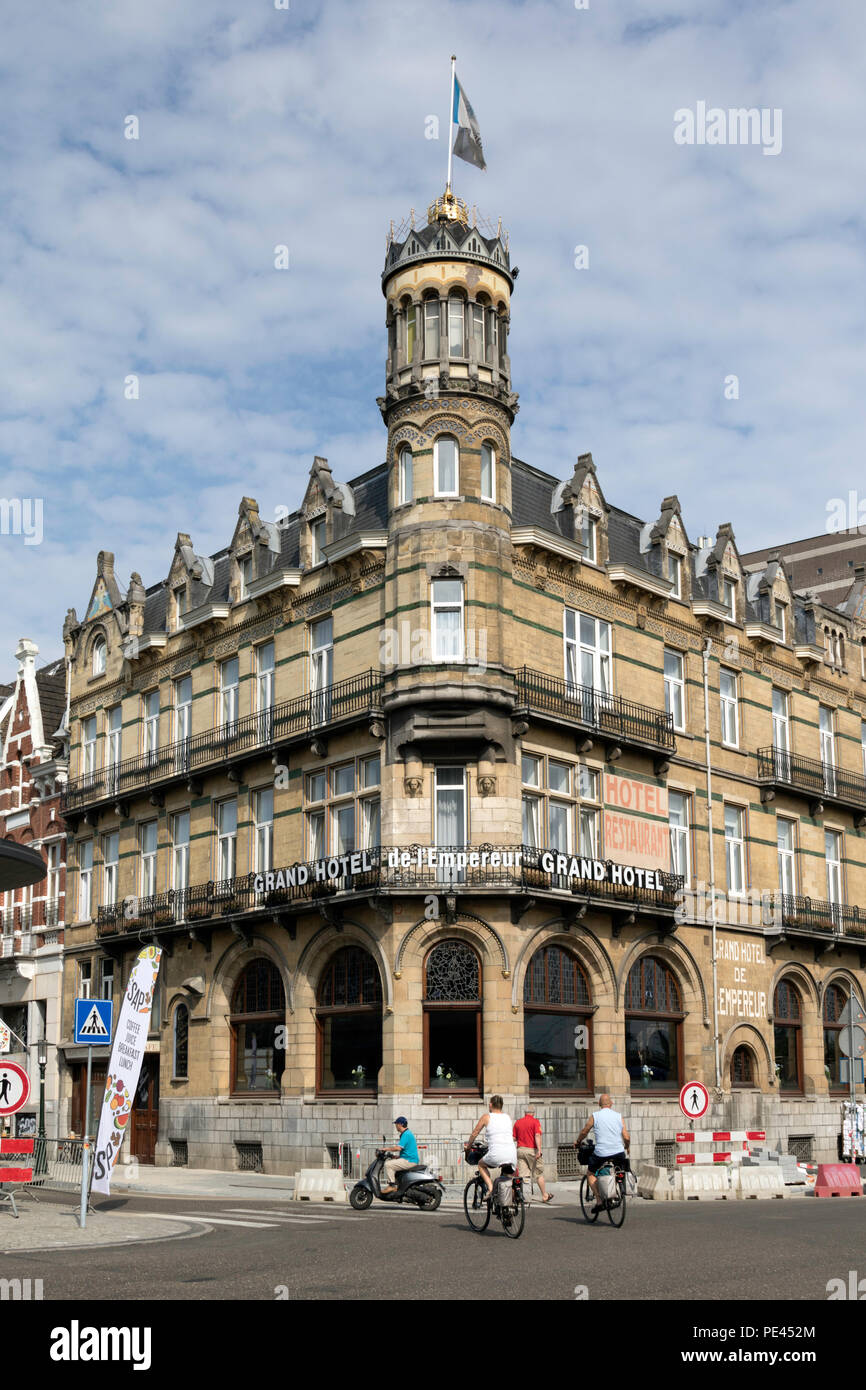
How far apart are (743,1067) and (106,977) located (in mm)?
19277

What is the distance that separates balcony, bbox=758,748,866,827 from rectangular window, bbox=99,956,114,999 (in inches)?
807

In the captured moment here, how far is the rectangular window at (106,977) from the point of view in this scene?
44.0m

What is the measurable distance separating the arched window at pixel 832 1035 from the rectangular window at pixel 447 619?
18.6m

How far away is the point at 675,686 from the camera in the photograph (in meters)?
40.9

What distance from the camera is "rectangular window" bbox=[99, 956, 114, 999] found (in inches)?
1734

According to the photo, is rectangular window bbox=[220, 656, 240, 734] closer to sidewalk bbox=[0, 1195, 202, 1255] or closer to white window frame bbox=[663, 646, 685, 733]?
white window frame bbox=[663, 646, 685, 733]

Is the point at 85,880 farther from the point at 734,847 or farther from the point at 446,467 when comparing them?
the point at 734,847

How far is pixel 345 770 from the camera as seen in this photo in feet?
119

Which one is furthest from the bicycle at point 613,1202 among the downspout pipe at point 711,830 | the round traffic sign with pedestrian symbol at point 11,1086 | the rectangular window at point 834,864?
the rectangular window at point 834,864

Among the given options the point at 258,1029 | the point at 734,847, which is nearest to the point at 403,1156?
the point at 258,1029

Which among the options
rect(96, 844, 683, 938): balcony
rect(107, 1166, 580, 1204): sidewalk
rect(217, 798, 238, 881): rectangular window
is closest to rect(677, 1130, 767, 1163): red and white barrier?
rect(107, 1166, 580, 1204): sidewalk
